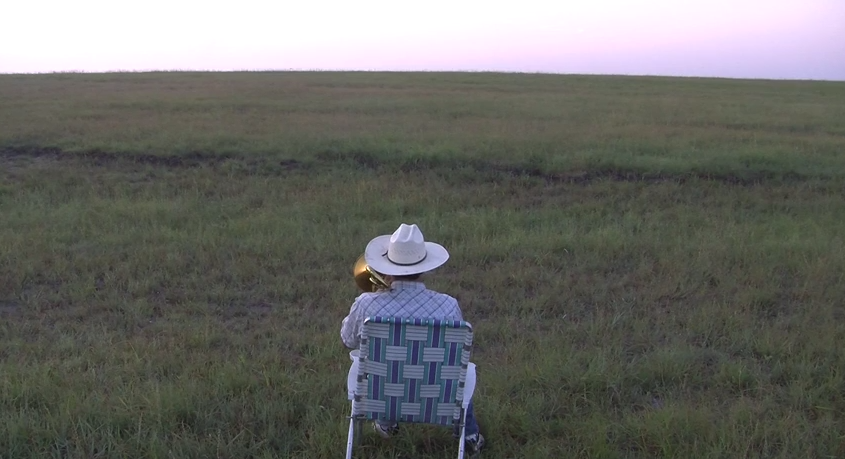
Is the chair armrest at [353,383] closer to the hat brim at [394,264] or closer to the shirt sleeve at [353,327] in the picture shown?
the shirt sleeve at [353,327]

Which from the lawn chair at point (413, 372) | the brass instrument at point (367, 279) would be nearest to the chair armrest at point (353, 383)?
the lawn chair at point (413, 372)

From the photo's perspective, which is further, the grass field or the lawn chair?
the grass field

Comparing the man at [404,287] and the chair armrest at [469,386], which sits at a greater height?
the man at [404,287]

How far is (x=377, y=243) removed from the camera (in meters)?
3.19

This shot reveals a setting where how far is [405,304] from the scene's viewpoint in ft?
9.95

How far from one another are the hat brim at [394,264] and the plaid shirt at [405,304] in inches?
3.3

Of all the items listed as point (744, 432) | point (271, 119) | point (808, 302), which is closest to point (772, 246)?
point (808, 302)

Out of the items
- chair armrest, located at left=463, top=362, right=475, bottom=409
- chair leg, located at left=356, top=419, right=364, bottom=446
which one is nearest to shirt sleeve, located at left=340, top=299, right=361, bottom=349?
chair leg, located at left=356, top=419, right=364, bottom=446

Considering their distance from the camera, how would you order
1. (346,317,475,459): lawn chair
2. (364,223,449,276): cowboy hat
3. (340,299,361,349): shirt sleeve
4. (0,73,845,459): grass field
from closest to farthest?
(346,317,475,459): lawn chair → (364,223,449,276): cowboy hat → (340,299,361,349): shirt sleeve → (0,73,845,459): grass field

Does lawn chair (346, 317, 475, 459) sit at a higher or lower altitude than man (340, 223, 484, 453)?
lower

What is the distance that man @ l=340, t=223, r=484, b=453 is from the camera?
3012 millimetres

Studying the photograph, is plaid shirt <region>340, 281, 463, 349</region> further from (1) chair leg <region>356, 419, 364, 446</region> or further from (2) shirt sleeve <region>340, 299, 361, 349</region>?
(1) chair leg <region>356, 419, 364, 446</region>

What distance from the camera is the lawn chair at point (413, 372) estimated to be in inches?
111

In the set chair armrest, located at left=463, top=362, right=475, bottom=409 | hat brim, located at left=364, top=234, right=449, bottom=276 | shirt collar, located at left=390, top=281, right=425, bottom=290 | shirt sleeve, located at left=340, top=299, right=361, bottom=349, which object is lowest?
chair armrest, located at left=463, top=362, right=475, bottom=409
